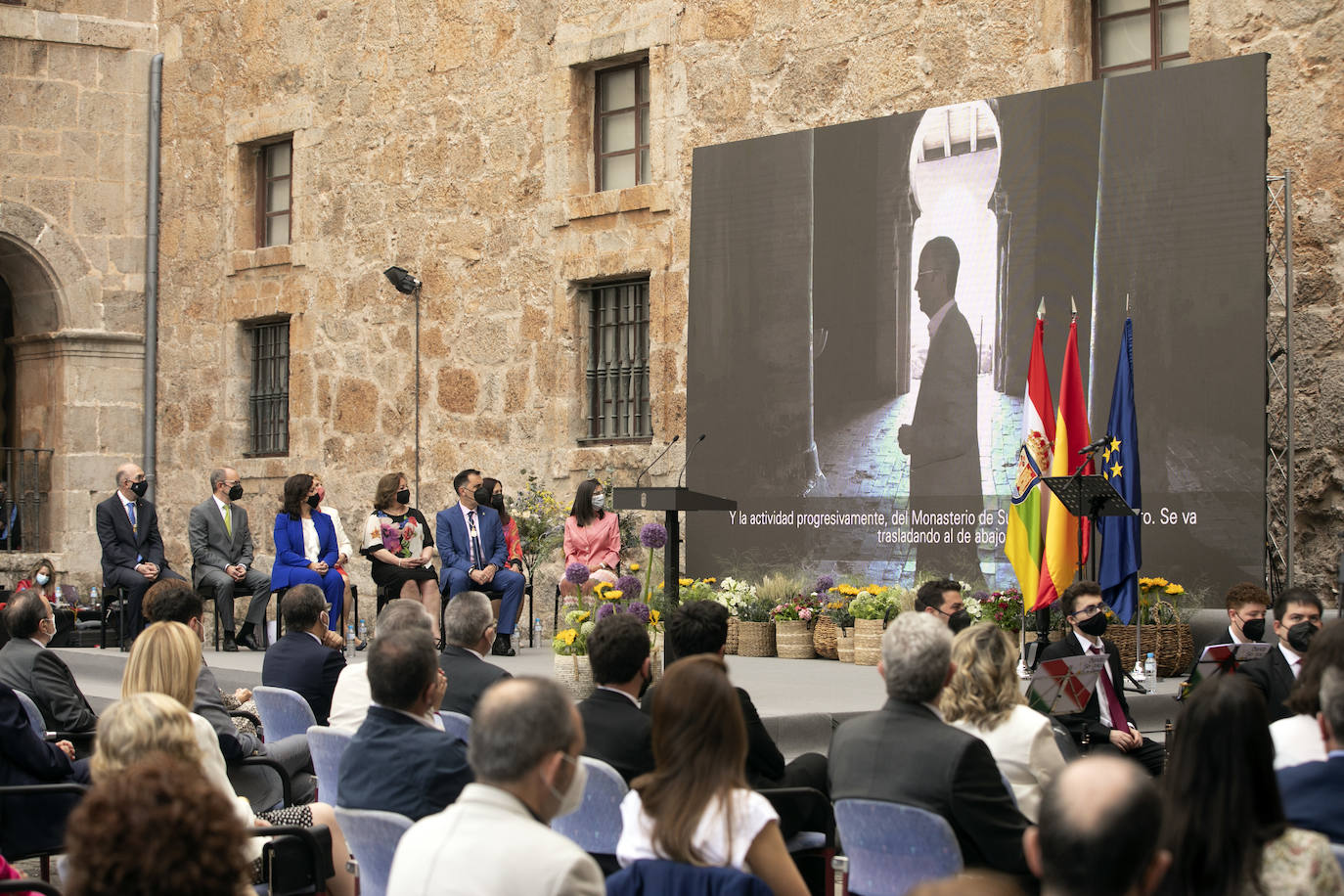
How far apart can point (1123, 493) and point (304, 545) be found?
5.71 m

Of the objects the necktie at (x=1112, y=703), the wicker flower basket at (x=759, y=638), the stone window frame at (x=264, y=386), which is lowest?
the wicker flower basket at (x=759, y=638)

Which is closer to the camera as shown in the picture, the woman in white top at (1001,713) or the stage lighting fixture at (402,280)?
the woman in white top at (1001,713)

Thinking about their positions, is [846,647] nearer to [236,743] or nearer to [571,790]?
[236,743]

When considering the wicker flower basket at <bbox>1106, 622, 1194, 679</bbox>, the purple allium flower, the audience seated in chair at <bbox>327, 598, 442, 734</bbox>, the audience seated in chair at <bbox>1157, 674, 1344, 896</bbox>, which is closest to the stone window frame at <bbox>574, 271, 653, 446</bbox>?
the purple allium flower

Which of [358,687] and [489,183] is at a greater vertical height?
[489,183]

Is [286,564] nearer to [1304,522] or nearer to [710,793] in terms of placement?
[1304,522]

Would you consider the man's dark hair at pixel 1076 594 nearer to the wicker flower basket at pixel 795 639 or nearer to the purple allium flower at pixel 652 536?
the purple allium flower at pixel 652 536

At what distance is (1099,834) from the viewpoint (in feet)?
7.09

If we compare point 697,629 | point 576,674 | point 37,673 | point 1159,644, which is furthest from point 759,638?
point 37,673

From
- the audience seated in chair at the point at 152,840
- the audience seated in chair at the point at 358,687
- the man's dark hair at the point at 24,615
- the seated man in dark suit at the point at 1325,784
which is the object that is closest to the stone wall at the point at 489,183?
the audience seated in chair at the point at 358,687

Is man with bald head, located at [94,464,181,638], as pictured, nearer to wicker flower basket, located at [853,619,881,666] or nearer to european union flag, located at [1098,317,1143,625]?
wicker flower basket, located at [853,619,881,666]

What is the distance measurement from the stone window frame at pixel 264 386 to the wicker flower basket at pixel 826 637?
22.8ft

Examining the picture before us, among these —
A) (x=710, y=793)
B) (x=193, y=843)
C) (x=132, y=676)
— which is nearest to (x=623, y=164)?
(x=132, y=676)

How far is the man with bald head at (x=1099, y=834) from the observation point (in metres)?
2.16
